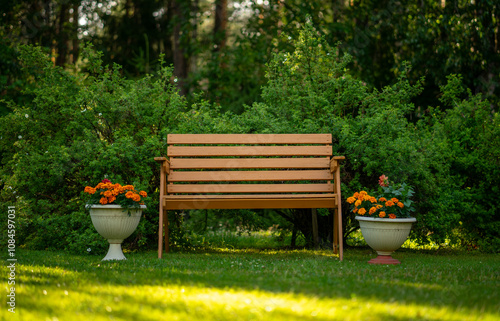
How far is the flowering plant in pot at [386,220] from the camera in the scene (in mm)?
4531

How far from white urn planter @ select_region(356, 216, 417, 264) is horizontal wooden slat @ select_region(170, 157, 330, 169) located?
38.7 inches

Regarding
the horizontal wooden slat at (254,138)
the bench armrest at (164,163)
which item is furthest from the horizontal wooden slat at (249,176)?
the horizontal wooden slat at (254,138)

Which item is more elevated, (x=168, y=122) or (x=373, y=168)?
(x=168, y=122)

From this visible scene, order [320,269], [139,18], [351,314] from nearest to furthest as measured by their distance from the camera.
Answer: [351,314] < [320,269] < [139,18]

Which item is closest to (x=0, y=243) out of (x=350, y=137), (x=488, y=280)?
(x=350, y=137)

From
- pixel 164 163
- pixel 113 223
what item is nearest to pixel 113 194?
pixel 113 223

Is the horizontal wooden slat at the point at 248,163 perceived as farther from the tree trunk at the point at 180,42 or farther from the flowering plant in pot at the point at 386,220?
the tree trunk at the point at 180,42

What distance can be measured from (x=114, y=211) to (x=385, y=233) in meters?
2.54

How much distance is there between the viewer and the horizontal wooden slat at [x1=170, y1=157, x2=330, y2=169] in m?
5.37

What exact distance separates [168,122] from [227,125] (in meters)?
0.75

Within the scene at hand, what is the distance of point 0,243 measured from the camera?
17.5 ft

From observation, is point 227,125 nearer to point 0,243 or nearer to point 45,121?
point 45,121

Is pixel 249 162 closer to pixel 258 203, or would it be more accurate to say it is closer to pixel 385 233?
pixel 258 203

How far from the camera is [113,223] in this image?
4652mm
